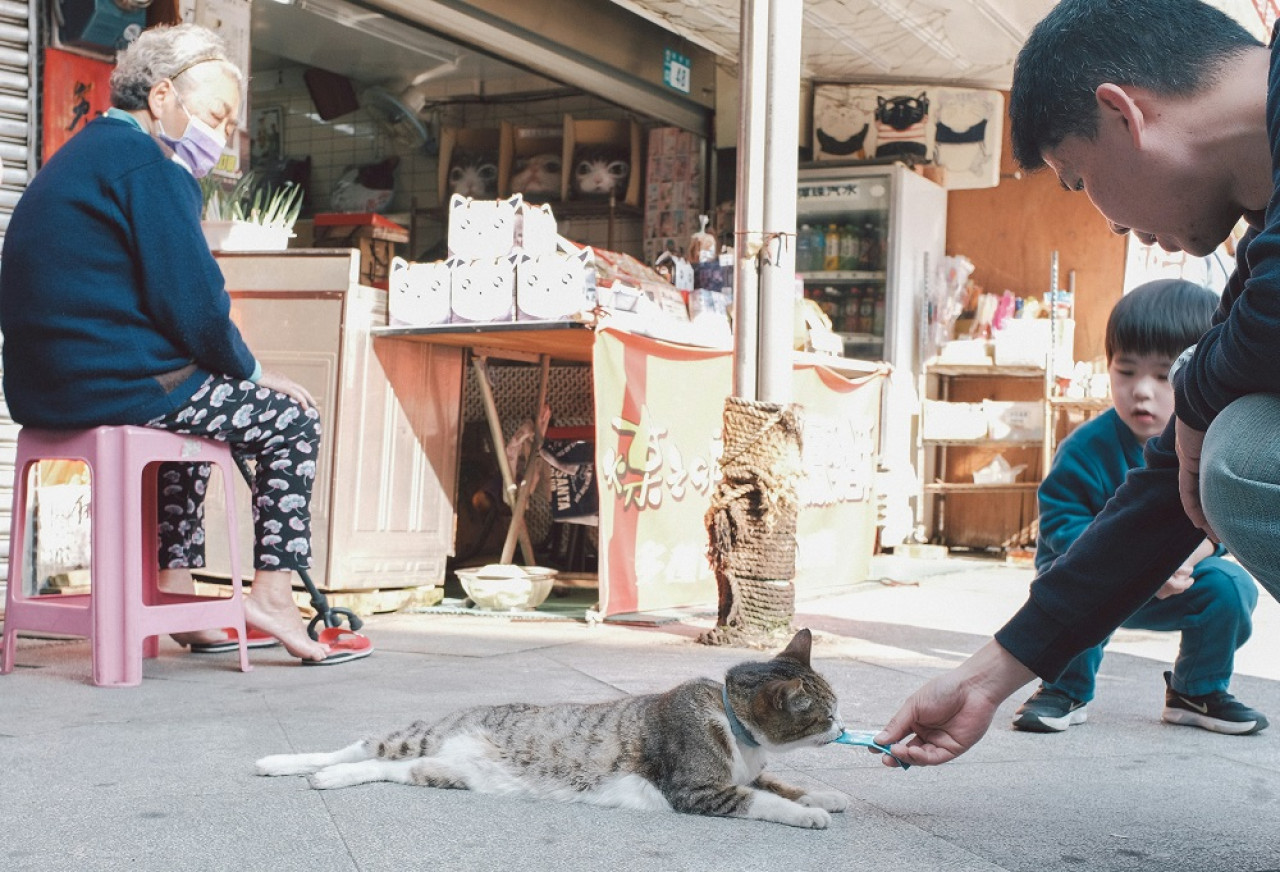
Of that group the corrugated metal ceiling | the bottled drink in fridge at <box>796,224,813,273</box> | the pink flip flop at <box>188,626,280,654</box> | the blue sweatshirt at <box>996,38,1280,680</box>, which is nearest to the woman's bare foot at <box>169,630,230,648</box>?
the pink flip flop at <box>188,626,280,654</box>

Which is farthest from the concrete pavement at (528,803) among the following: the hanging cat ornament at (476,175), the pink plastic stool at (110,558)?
the hanging cat ornament at (476,175)

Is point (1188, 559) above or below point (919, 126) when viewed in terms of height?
below

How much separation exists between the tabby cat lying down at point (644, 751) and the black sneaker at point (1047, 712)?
0.86 meters

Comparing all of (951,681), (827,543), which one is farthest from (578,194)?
(951,681)

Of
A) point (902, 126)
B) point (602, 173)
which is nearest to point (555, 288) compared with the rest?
point (602, 173)

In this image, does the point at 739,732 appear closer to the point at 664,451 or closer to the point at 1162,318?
the point at 1162,318

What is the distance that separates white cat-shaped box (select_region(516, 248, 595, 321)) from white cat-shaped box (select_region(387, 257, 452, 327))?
321 millimetres

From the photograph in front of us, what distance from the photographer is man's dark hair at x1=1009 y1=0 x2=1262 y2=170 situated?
150 cm

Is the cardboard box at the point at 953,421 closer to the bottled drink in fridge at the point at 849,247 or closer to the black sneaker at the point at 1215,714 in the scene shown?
the bottled drink in fridge at the point at 849,247

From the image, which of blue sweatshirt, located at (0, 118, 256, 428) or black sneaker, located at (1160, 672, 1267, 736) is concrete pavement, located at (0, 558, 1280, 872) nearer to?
black sneaker, located at (1160, 672, 1267, 736)

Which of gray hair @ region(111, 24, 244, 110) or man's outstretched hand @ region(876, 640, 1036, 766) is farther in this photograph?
gray hair @ region(111, 24, 244, 110)

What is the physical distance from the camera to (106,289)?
3139 millimetres

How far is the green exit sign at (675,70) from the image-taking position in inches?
327

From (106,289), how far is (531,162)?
20.1ft
